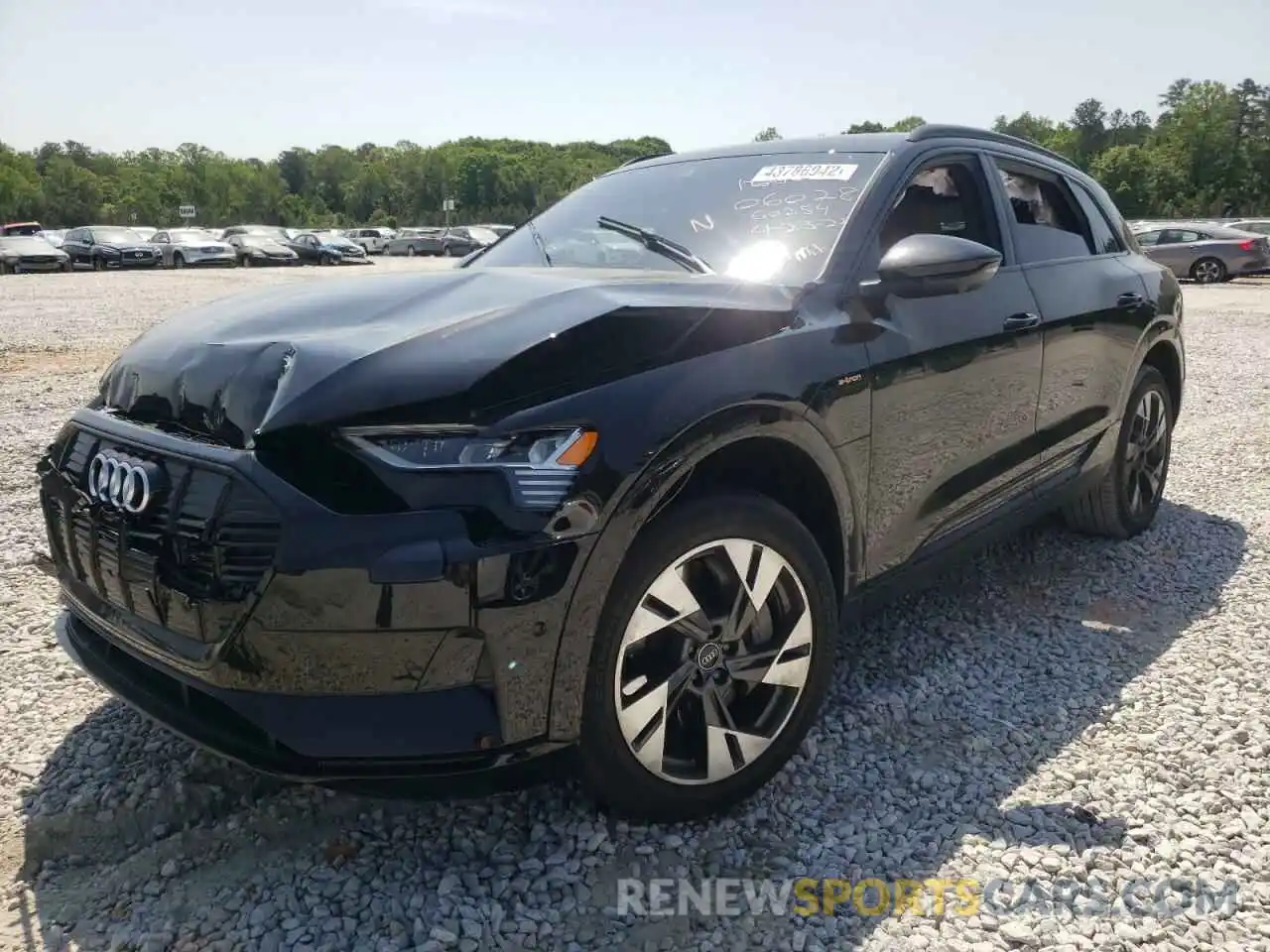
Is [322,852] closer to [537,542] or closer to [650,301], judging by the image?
[537,542]

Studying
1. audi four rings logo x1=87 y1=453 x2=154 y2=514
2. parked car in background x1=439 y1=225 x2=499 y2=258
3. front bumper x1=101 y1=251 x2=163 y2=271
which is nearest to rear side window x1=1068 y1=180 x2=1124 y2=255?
audi four rings logo x1=87 y1=453 x2=154 y2=514

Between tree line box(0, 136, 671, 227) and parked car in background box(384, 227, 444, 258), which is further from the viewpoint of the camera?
tree line box(0, 136, 671, 227)

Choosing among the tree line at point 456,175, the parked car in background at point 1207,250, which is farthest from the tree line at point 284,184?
the parked car in background at point 1207,250

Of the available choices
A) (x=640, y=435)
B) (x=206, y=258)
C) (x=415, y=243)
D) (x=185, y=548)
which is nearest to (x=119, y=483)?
Result: (x=185, y=548)

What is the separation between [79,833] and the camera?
8.00ft

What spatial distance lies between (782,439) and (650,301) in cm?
48

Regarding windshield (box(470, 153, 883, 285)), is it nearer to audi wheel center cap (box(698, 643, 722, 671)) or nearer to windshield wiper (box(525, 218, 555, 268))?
windshield wiper (box(525, 218, 555, 268))

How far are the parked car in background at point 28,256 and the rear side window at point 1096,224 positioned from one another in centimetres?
3609

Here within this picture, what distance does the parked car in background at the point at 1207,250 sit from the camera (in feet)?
71.9

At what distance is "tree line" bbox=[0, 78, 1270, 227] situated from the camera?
220 feet

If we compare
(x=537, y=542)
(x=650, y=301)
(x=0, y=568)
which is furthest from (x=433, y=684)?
(x=0, y=568)

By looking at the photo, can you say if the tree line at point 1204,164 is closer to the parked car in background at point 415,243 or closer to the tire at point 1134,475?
the parked car in background at point 415,243

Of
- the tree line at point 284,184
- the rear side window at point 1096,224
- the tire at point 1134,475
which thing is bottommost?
the tire at point 1134,475

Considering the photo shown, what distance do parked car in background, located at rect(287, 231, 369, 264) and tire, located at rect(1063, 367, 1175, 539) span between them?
123 ft
